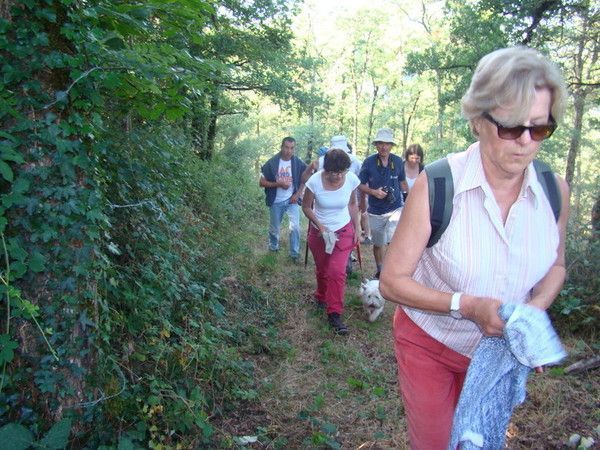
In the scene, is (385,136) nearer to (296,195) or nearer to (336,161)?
(336,161)

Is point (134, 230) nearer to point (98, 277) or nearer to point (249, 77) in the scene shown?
point (98, 277)

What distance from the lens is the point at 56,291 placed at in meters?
2.40

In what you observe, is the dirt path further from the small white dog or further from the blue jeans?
the blue jeans

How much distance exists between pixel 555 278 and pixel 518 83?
2.83 ft

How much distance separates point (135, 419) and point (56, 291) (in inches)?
35.8

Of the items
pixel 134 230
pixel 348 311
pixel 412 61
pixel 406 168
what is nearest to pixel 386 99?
pixel 412 61

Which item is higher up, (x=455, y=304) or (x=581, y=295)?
(x=455, y=304)

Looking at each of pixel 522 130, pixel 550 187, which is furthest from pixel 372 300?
pixel 522 130

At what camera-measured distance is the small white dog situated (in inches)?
226

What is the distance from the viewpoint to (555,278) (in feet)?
6.52

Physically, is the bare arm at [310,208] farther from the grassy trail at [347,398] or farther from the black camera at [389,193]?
the black camera at [389,193]

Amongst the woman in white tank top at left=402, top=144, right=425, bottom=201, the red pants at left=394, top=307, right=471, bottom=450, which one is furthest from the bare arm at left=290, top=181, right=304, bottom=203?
the red pants at left=394, top=307, right=471, bottom=450

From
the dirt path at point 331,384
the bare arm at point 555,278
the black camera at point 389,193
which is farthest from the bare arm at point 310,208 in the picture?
the bare arm at point 555,278

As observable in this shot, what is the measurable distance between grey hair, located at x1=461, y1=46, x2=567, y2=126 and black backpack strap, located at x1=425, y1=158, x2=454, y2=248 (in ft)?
0.94
